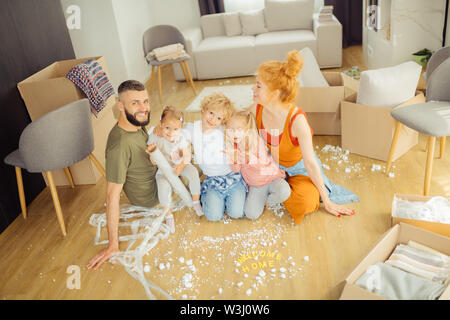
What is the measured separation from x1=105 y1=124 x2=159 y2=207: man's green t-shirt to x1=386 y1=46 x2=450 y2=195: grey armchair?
1518mm

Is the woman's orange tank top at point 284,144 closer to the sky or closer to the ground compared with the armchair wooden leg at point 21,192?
closer to the sky

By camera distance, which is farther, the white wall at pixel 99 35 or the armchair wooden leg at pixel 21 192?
the white wall at pixel 99 35

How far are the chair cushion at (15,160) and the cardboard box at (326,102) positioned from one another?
194cm

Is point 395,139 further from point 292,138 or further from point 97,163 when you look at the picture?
point 97,163

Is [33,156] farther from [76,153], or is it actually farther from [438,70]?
[438,70]

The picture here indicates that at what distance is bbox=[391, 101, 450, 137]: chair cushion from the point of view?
209 centimetres

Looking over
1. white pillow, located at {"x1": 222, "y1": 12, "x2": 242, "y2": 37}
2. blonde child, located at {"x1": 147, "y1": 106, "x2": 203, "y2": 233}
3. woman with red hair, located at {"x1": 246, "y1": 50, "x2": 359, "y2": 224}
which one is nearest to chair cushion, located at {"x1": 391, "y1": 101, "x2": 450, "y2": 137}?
woman with red hair, located at {"x1": 246, "y1": 50, "x2": 359, "y2": 224}

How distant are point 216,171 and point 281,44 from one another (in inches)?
110

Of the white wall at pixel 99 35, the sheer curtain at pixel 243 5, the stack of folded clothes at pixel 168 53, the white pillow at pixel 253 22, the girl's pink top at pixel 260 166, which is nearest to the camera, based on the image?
the girl's pink top at pixel 260 166

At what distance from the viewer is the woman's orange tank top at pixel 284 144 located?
85.3 inches

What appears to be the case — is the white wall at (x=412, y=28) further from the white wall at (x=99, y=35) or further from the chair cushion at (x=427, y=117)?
the white wall at (x=99, y=35)

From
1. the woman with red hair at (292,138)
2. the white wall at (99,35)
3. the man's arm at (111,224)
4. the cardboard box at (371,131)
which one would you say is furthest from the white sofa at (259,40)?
the man's arm at (111,224)

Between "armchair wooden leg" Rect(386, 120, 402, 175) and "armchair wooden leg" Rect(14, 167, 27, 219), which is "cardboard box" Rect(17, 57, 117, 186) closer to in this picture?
"armchair wooden leg" Rect(14, 167, 27, 219)
